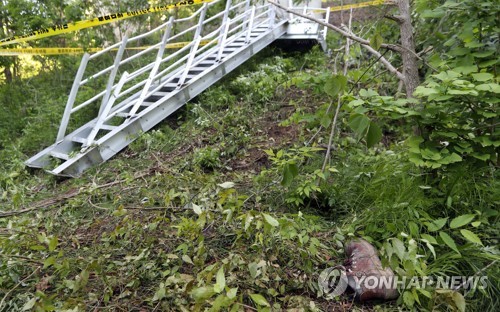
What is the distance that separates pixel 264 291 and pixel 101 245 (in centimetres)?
131

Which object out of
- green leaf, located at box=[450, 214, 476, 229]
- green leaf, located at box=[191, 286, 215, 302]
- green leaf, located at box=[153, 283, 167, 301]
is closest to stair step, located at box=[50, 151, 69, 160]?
green leaf, located at box=[153, 283, 167, 301]

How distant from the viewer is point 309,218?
254 cm

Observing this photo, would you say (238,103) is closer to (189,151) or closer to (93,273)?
(189,151)

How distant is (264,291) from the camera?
1972mm

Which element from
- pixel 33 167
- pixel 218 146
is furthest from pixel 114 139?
pixel 218 146

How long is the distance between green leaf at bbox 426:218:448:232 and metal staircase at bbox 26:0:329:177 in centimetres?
356

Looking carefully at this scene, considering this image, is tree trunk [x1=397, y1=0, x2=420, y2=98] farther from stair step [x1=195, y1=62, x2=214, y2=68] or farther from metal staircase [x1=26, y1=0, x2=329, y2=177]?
stair step [x1=195, y1=62, x2=214, y2=68]

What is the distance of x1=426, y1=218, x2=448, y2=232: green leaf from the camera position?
2084 mm

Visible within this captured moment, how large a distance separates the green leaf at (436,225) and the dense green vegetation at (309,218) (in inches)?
0.5

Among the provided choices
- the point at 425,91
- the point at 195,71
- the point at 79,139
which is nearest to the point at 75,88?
the point at 79,139

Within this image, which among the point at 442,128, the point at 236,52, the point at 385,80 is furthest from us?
the point at 236,52

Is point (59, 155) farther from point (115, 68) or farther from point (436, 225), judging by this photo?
point (436, 225)

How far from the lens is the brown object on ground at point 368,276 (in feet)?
6.35

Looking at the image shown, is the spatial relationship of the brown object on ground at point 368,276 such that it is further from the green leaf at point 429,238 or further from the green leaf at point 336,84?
the green leaf at point 336,84
